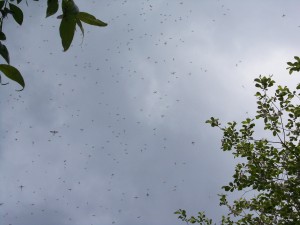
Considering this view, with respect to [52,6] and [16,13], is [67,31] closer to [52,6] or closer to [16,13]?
[52,6]

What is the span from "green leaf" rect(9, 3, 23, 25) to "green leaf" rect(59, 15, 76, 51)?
27 centimetres

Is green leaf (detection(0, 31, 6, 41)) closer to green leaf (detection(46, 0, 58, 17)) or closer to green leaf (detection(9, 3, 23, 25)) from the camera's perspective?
green leaf (detection(9, 3, 23, 25))

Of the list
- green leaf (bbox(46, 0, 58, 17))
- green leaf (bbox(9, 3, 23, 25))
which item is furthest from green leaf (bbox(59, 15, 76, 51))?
green leaf (bbox(9, 3, 23, 25))

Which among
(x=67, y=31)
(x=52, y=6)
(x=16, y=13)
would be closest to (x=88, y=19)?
(x=67, y=31)

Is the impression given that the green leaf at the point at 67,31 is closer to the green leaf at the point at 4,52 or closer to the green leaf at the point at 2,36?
the green leaf at the point at 4,52

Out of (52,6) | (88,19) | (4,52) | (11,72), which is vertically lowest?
(11,72)

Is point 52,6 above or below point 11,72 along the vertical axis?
above

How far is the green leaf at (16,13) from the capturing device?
1152mm

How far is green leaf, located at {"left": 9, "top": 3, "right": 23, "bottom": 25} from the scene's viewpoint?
3.78 ft

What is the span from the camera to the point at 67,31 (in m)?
0.97

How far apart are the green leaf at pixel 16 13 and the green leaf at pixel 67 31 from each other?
0.87ft

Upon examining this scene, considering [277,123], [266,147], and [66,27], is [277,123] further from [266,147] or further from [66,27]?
[66,27]

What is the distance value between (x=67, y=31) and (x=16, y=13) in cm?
31

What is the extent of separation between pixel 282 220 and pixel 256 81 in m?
2.94
